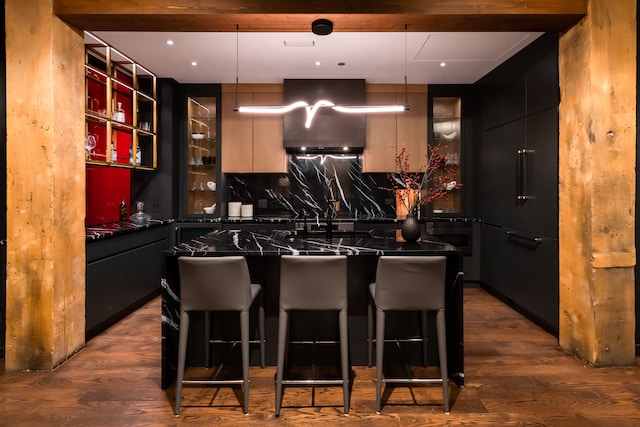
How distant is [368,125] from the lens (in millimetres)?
5508

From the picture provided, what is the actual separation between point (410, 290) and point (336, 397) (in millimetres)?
806

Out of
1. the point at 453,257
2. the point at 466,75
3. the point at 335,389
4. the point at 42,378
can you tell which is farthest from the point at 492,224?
the point at 42,378

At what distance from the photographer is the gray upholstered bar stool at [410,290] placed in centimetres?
234

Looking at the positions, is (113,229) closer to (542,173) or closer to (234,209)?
(234,209)

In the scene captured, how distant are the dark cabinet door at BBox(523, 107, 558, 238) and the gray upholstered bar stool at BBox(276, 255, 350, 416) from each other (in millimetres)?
2226

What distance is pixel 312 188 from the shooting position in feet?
19.1

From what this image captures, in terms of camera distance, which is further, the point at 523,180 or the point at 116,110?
the point at 116,110

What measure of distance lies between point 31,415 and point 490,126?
500 centimetres

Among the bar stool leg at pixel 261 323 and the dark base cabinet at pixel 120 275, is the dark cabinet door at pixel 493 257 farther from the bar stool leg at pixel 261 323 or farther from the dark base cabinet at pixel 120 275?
the dark base cabinet at pixel 120 275

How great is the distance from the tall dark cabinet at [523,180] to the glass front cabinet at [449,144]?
1.13 feet

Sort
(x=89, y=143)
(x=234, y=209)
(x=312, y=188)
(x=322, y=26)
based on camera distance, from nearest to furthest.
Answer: (x=322, y=26) → (x=89, y=143) → (x=234, y=209) → (x=312, y=188)

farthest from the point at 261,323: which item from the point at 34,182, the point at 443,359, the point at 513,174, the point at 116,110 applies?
the point at 513,174

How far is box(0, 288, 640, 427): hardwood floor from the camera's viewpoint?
230 cm

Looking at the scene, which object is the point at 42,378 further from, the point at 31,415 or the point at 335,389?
the point at 335,389
